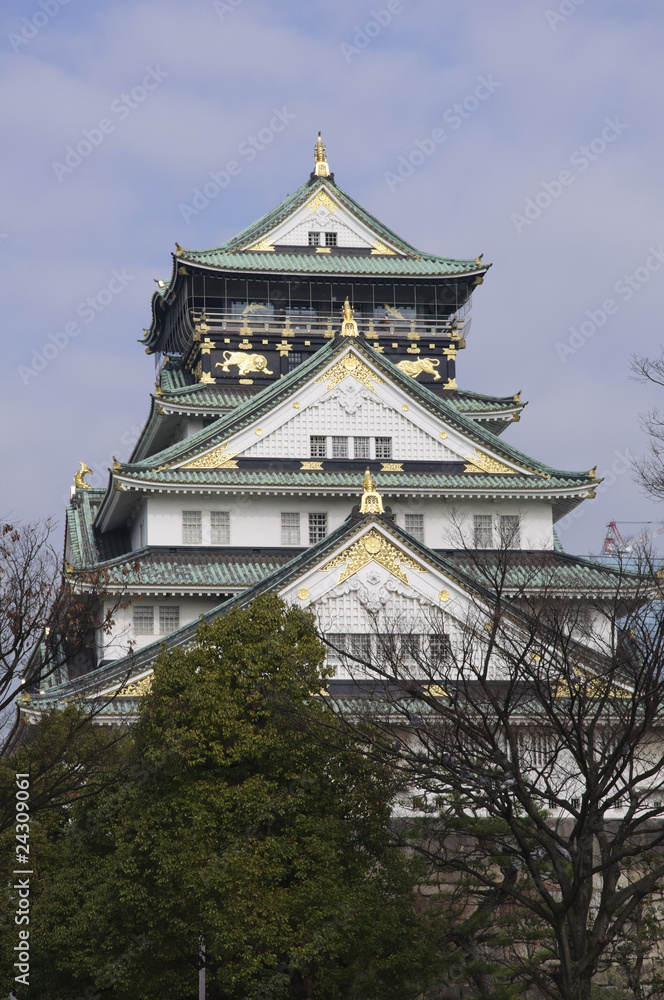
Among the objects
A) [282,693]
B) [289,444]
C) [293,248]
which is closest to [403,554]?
[289,444]

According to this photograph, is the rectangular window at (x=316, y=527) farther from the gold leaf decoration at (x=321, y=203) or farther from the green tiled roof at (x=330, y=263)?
the gold leaf decoration at (x=321, y=203)

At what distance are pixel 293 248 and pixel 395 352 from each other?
5.94 m

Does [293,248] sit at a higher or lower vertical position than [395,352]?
higher

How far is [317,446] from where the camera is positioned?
43.8m

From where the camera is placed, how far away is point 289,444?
143 feet

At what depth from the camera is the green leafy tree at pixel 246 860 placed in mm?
22859

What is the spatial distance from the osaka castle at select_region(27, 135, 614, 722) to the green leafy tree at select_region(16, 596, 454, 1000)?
8.07m

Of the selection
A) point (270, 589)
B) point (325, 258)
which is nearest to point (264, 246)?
point (325, 258)

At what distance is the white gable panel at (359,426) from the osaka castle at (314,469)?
0.06m

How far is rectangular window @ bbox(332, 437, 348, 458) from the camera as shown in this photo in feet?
144

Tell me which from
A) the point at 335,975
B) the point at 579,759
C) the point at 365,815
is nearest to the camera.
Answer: the point at 579,759

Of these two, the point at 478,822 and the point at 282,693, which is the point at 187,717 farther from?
the point at 478,822

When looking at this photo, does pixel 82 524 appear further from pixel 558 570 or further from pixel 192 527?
pixel 558 570

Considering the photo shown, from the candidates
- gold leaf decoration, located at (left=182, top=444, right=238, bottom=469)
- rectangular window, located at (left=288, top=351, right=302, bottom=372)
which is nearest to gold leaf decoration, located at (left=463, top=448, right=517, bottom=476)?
gold leaf decoration, located at (left=182, top=444, right=238, bottom=469)
